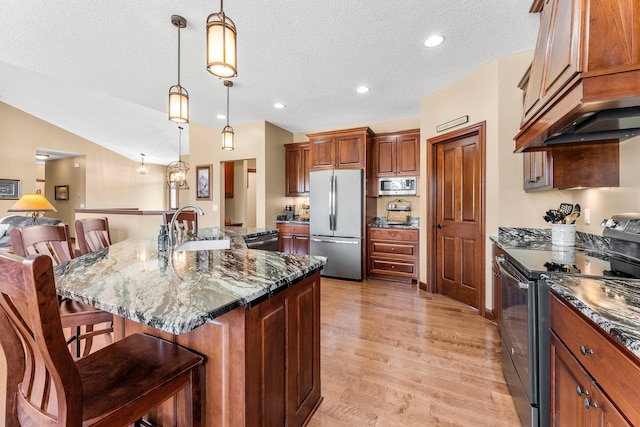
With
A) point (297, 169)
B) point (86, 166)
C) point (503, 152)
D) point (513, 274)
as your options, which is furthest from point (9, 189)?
point (503, 152)

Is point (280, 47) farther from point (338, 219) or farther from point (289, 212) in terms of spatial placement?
point (289, 212)

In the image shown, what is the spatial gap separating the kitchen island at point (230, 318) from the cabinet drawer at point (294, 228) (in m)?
3.30

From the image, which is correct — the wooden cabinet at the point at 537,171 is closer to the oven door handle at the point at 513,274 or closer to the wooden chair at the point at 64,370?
the oven door handle at the point at 513,274

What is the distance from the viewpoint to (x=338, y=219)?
14.5ft

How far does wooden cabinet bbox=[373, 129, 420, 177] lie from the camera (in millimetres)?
4406

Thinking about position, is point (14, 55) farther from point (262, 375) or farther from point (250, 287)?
point (262, 375)

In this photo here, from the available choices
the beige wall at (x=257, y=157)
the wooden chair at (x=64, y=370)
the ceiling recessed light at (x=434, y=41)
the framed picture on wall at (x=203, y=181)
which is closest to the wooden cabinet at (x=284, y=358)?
the wooden chair at (x=64, y=370)

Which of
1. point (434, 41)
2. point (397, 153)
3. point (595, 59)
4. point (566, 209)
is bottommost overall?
→ point (566, 209)

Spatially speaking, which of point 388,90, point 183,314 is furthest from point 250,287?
point 388,90

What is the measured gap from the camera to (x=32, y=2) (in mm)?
2072

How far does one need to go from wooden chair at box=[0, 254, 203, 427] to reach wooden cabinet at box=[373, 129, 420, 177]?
410cm

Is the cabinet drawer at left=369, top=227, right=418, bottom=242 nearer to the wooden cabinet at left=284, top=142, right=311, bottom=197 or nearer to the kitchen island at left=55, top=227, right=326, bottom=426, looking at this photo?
the wooden cabinet at left=284, top=142, right=311, bottom=197

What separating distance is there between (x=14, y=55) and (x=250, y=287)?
3.81 m

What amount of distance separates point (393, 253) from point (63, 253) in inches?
151
